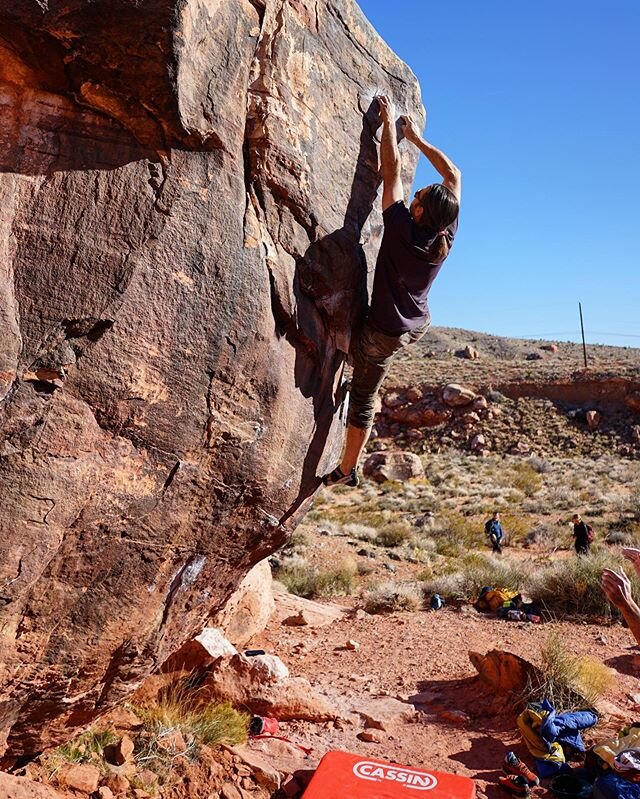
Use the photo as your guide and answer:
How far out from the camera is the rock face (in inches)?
116

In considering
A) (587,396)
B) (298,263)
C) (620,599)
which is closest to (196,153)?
(298,263)

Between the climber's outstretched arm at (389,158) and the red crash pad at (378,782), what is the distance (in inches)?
140

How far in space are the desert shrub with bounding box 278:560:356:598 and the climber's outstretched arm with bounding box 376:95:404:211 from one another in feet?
27.1

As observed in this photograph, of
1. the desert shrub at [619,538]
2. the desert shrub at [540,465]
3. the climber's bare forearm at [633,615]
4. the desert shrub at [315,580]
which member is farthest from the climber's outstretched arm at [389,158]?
the desert shrub at [540,465]

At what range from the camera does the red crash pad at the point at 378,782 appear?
4.13 metres

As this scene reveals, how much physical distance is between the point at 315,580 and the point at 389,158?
334 inches

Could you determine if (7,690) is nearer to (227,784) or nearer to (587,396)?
(227,784)

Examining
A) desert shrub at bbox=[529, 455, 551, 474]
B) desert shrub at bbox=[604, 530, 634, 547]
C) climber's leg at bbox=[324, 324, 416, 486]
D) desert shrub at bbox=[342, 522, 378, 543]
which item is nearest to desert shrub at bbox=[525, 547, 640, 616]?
desert shrub at bbox=[604, 530, 634, 547]

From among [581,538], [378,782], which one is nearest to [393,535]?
[581,538]

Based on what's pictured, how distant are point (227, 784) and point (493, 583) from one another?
7273mm

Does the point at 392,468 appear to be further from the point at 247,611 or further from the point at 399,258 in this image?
the point at 399,258

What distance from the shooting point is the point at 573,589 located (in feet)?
32.0

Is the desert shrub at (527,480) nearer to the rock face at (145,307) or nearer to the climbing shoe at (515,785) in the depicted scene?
the climbing shoe at (515,785)

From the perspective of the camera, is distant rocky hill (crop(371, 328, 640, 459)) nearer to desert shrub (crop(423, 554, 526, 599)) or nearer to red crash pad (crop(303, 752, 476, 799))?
desert shrub (crop(423, 554, 526, 599))
